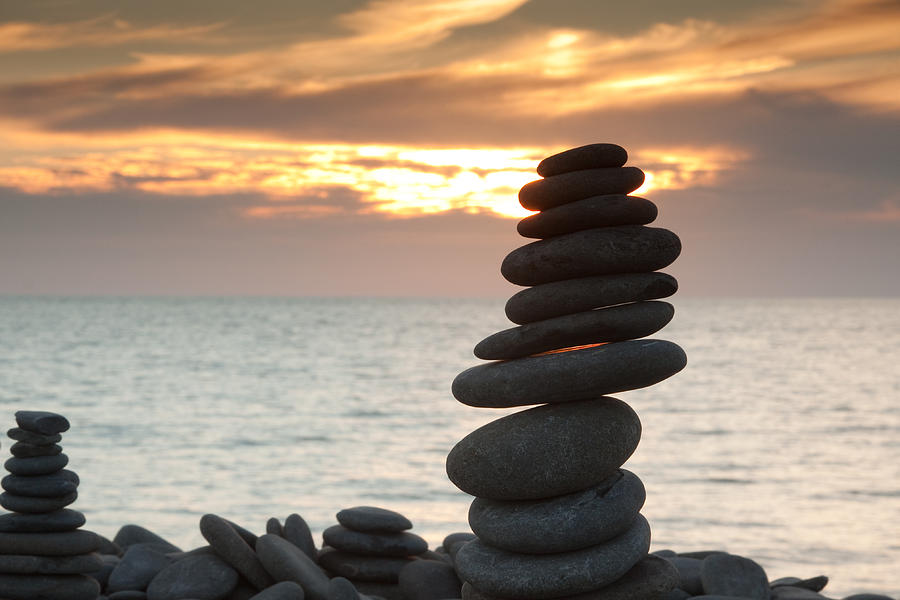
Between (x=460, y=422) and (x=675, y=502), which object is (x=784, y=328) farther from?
(x=675, y=502)

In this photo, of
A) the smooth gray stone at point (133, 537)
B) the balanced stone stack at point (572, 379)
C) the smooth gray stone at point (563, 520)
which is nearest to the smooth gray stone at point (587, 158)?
the balanced stone stack at point (572, 379)

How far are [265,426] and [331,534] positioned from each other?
16.1 m

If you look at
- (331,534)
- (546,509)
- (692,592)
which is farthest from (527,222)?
(331,534)

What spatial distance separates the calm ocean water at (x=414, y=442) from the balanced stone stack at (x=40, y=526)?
487cm

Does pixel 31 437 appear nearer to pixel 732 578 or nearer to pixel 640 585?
pixel 640 585

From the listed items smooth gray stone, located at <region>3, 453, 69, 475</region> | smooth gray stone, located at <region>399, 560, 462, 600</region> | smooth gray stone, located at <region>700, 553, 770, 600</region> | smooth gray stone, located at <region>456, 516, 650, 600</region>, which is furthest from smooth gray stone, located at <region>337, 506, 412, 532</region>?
smooth gray stone, located at <region>456, 516, 650, 600</region>

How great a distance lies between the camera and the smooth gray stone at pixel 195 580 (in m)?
7.45

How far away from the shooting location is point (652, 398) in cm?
3062

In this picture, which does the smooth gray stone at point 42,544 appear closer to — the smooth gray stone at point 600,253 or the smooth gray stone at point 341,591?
the smooth gray stone at point 341,591

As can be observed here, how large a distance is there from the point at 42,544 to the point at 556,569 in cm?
398

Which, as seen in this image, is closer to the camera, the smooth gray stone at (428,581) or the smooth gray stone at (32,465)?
the smooth gray stone at (32,465)

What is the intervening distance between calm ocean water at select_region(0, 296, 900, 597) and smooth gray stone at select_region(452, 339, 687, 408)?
6.76 meters

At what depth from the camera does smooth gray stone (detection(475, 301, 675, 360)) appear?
18.6 feet

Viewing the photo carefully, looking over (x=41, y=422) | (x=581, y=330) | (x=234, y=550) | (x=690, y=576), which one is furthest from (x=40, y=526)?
(x=690, y=576)
